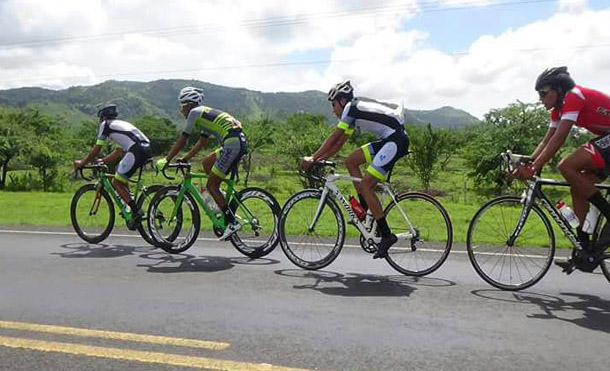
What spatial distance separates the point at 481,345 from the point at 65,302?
386 centimetres

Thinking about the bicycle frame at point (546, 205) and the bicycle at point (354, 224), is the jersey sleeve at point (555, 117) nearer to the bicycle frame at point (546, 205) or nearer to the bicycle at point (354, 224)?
the bicycle frame at point (546, 205)

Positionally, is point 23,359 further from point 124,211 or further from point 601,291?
point 601,291

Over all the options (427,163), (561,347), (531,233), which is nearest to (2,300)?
(561,347)

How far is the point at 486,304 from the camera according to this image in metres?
4.87

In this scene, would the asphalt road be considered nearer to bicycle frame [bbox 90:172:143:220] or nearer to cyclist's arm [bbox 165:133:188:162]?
bicycle frame [bbox 90:172:143:220]

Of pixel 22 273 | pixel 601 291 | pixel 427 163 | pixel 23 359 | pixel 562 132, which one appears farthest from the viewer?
pixel 427 163

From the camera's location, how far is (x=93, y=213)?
816 cm

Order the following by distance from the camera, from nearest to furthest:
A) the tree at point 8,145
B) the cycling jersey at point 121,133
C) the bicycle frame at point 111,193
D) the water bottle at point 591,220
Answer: the water bottle at point 591,220
the bicycle frame at point 111,193
the cycling jersey at point 121,133
the tree at point 8,145

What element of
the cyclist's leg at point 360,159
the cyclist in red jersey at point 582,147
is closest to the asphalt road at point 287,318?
the cyclist in red jersey at point 582,147

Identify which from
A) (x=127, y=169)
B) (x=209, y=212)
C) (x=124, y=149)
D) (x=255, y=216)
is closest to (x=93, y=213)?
(x=127, y=169)

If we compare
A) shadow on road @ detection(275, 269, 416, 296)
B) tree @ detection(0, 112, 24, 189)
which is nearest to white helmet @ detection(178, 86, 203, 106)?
shadow on road @ detection(275, 269, 416, 296)

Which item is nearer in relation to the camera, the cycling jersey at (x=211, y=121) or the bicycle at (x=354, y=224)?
the bicycle at (x=354, y=224)

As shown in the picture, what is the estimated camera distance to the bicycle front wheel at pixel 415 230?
6.04 metres

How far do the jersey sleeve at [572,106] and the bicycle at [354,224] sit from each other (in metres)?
1.75
